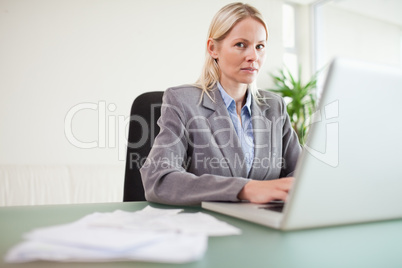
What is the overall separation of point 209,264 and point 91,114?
298 cm

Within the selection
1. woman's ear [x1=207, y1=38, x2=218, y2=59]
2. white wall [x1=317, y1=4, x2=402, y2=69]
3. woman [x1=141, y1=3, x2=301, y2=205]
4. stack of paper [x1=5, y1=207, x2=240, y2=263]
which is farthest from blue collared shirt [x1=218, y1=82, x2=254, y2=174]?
white wall [x1=317, y1=4, x2=402, y2=69]

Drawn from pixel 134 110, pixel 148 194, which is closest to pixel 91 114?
pixel 134 110

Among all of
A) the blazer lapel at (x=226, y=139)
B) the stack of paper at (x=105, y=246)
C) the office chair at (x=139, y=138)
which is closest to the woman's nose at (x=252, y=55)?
the blazer lapel at (x=226, y=139)

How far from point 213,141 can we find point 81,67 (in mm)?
2228

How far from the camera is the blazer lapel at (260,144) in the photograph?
1415 mm

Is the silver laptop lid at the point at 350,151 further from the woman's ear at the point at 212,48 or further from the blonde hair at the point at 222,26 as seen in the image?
the woman's ear at the point at 212,48

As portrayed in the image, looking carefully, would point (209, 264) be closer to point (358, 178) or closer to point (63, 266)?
point (63, 266)

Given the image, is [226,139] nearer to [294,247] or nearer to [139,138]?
[139,138]

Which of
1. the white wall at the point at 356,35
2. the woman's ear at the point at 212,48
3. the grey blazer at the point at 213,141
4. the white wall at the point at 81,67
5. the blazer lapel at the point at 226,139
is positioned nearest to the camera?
the grey blazer at the point at 213,141

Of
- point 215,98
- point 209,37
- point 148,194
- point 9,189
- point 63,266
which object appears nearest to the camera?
point 63,266

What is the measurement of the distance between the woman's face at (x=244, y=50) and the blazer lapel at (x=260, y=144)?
16 centimetres

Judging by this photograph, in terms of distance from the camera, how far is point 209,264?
0.43 m

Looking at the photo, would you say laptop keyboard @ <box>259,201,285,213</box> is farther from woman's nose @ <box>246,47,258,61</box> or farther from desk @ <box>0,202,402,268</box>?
woman's nose @ <box>246,47,258,61</box>

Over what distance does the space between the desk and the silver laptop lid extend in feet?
0.11
